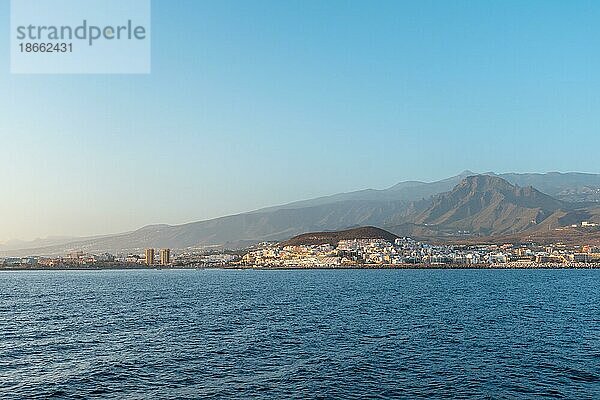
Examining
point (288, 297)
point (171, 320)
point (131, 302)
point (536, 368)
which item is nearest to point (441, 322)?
point (536, 368)

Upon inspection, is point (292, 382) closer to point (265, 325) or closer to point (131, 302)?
point (265, 325)

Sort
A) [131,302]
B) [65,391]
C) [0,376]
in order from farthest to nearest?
[131,302], [0,376], [65,391]

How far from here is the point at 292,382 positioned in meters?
23.8

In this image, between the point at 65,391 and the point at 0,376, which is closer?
the point at 65,391

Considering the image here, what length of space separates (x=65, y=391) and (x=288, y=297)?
43.9m

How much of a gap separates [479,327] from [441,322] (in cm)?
317

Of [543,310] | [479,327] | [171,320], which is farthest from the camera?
[543,310]

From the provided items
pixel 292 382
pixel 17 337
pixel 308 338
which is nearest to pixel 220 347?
pixel 308 338

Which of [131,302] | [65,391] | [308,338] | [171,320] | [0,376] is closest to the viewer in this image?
[65,391]

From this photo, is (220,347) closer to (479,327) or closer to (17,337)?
(17,337)

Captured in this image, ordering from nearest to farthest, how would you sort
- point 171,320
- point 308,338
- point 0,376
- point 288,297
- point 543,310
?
1. point 0,376
2. point 308,338
3. point 171,320
4. point 543,310
5. point 288,297

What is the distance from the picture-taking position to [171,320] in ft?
143

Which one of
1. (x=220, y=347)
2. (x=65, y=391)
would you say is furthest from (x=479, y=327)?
(x=65, y=391)

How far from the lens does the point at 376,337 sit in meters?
35.0
